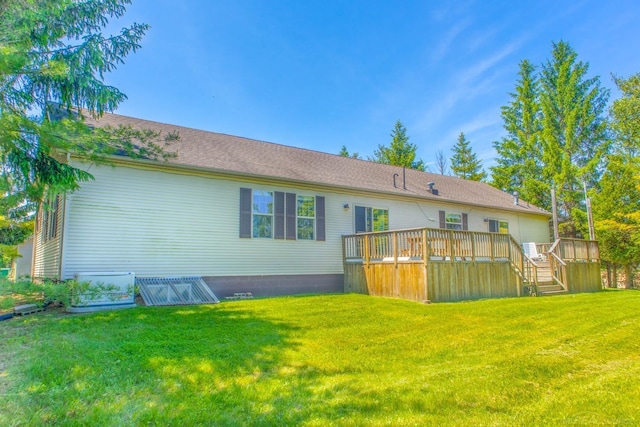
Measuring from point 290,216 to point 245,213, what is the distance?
4.48ft

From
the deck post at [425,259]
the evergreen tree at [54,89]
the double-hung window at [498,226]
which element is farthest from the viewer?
the double-hung window at [498,226]

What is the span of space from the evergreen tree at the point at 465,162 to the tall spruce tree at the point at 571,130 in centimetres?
664

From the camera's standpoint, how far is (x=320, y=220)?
36.2 ft

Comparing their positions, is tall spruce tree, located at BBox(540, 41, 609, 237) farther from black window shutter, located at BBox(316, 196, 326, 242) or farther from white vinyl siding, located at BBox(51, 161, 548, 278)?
white vinyl siding, located at BBox(51, 161, 548, 278)

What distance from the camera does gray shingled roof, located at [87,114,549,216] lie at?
996 cm

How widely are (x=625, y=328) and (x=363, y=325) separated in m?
4.28

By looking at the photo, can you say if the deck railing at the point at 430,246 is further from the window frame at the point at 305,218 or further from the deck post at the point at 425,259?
the window frame at the point at 305,218

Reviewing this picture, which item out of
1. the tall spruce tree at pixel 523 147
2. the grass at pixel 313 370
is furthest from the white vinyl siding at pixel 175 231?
the tall spruce tree at pixel 523 147

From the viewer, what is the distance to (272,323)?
19.1ft

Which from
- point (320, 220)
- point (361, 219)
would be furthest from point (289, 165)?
point (361, 219)

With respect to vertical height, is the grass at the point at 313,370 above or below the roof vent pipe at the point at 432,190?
below

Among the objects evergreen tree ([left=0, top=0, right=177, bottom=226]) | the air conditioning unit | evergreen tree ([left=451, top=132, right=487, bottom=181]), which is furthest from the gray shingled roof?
evergreen tree ([left=451, top=132, right=487, bottom=181])

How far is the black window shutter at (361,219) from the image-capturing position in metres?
11.9

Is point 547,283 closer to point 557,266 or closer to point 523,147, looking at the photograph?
point 557,266
